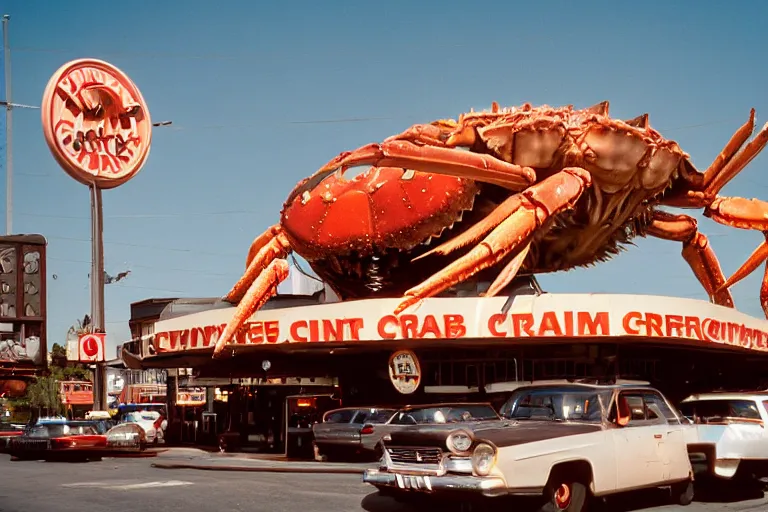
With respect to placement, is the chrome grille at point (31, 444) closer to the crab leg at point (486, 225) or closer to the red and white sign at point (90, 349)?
the red and white sign at point (90, 349)

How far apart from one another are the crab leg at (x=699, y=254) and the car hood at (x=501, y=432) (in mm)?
20172

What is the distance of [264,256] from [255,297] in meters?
3.47

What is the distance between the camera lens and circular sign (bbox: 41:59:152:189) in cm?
3762

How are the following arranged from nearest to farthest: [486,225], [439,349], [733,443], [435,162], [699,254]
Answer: [733,443]
[435,162]
[486,225]
[439,349]
[699,254]

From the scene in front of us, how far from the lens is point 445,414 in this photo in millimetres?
17688

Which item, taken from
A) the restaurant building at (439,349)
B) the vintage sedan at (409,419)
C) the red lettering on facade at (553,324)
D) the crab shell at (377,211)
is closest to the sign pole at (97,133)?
the restaurant building at (439,349)

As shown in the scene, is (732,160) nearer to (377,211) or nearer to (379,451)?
(377,211)

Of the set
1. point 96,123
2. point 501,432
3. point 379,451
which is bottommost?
point 379,451

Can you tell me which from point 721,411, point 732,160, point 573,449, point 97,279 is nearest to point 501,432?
point 573,449

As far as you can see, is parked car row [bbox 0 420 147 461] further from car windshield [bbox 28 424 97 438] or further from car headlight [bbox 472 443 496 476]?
car headlight [bbox 472 443 496 476]

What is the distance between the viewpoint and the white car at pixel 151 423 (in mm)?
36438

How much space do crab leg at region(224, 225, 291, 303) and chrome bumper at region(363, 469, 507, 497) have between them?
18164 millimetres

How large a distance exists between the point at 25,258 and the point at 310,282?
16564mm

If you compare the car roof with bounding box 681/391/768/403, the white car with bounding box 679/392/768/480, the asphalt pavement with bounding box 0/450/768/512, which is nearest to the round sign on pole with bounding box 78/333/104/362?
the asphalt pavement with bounding box 0/450/768/512
